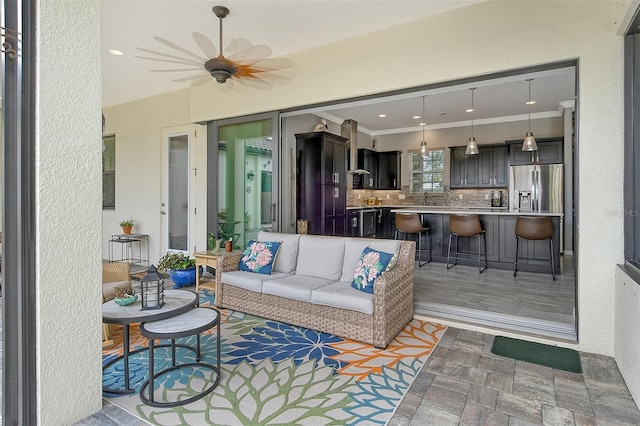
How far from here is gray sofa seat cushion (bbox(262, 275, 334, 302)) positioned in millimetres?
3223

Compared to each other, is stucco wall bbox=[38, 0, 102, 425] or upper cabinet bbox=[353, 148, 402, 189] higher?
upper cabinet bbox=[353, 148, 402, 189]

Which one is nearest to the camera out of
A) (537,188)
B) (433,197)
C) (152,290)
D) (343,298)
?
(152,290)

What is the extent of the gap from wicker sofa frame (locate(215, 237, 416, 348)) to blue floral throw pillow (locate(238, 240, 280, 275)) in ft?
0.62

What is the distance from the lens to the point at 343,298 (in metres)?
2.98

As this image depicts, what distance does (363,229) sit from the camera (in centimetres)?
764

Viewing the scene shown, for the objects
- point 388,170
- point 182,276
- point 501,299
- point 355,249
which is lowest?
point 501,299

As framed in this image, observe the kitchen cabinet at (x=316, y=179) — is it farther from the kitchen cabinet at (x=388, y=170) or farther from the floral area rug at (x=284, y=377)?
the kitchen cabinet at (x=388, y=170)

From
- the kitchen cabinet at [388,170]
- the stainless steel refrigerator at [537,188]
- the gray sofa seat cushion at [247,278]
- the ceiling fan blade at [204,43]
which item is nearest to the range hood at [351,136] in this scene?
the kitchen cabinet at [388,170]

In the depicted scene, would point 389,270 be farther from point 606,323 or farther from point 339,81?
point 339,81

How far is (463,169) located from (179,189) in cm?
636

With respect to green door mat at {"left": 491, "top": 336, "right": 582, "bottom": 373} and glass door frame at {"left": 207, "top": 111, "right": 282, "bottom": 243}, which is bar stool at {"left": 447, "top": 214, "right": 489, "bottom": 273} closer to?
green door mat at {"left": 491, "top": 336, "right": 582, "bottom": 373}

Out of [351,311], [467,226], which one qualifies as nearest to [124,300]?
[351,311]

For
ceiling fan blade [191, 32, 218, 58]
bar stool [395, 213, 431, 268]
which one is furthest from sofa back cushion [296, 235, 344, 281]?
bar stool [395, 213, 431, 268]

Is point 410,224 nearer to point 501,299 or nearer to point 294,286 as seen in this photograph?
point 501,299
